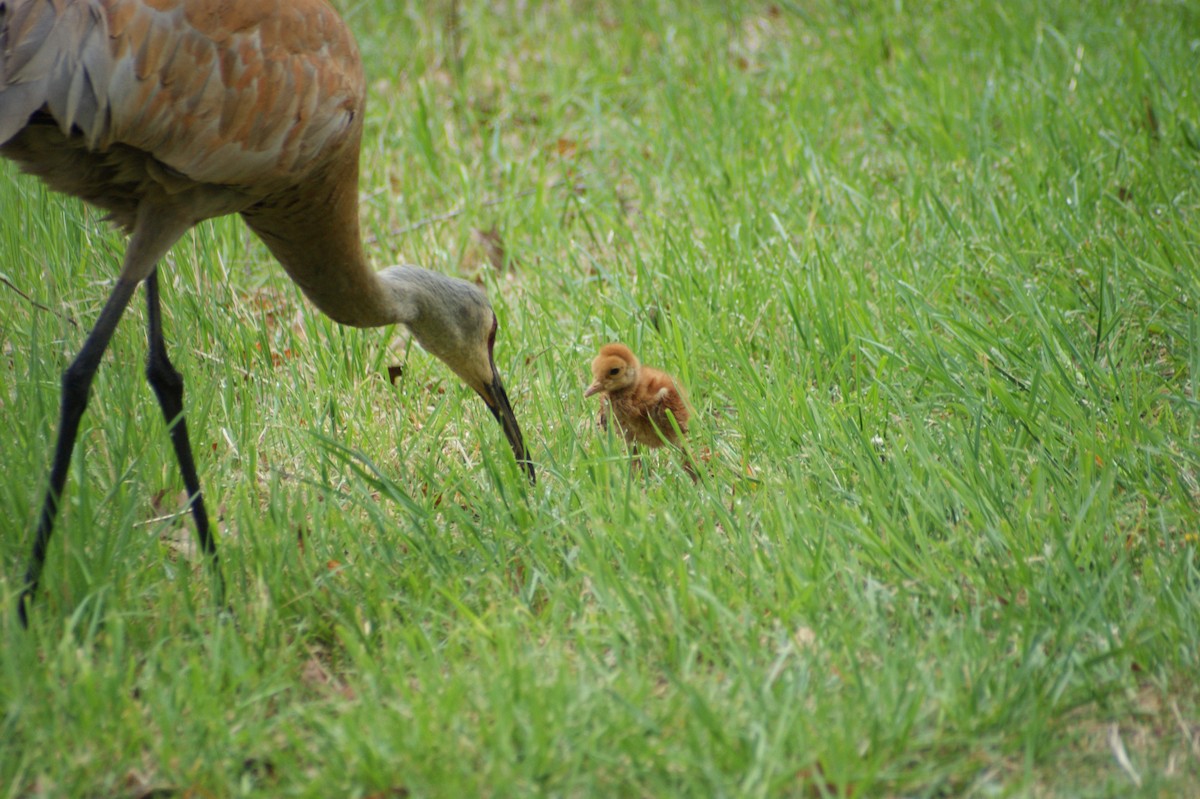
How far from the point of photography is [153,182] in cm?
310

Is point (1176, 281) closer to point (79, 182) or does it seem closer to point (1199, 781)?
point (1199, 781)

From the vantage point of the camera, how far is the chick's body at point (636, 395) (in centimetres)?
376

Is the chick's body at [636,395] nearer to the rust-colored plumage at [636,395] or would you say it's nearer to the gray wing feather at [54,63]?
the rust-colored plumage at [636,395]

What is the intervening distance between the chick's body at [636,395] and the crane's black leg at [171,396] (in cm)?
123

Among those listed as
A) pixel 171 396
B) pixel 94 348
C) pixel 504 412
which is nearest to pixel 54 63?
pixel 94 348

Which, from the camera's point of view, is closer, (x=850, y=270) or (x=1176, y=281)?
(x=1176, y=281)

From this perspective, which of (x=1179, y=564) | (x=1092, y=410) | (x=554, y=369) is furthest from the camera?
(x=554, y=369)

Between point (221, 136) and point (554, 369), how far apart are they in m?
1.52

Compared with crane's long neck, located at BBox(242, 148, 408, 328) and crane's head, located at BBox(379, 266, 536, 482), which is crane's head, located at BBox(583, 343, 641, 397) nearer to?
crane's head, located at BBox(379, 266, 536, 482)

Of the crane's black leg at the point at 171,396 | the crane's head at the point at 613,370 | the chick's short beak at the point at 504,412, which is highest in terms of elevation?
the crane's black leg at the point at 171,396

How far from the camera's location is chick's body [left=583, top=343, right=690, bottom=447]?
376cm

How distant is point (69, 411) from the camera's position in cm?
293

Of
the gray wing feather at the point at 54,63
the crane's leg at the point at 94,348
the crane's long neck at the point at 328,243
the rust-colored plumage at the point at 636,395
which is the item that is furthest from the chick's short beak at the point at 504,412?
the gray wing feather at the point at 54,63

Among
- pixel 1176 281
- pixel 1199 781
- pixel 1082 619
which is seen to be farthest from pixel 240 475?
pixel 1176 281
